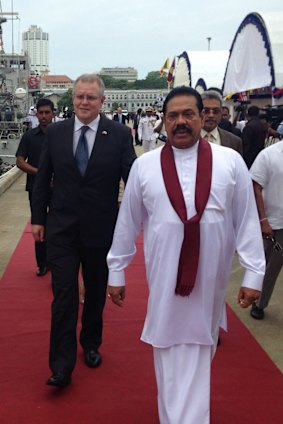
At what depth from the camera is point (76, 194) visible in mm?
3500

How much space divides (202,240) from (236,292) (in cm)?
297

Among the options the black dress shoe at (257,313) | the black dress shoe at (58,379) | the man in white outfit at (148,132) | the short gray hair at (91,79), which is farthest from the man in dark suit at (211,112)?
the man in white outfit at (148,132)

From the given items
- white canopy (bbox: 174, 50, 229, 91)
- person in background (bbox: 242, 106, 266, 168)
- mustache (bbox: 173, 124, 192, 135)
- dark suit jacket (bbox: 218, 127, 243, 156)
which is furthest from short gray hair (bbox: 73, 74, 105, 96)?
white canopy (bbox: 174, 50, 229, 91)

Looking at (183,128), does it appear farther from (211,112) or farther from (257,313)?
(257,313)

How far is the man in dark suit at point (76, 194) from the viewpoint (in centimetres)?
349

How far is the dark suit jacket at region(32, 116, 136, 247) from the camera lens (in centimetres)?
350

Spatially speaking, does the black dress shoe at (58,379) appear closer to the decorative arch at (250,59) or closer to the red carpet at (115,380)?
the red carpet at (115,380)

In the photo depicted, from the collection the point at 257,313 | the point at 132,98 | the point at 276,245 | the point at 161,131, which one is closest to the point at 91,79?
the point at 276,245

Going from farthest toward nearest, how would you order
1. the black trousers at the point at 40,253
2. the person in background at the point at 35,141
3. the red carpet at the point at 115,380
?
the black trousers at the point at 40,253
the person in background at the point at 35,141
the red carpet at the point at 115,380

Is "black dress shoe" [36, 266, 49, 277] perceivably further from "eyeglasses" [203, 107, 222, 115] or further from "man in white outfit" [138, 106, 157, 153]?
"man in white outfit" [138, 106, 157, 153]

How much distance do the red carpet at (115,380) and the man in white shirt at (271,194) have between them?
787 millimetres

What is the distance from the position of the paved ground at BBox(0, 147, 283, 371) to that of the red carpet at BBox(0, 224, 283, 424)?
105 millimetres

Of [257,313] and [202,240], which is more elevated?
[202,240]

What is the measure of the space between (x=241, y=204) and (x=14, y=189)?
34.9 feet
